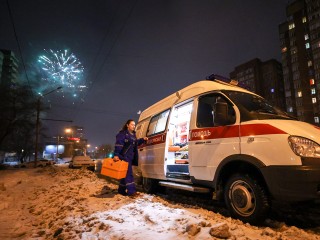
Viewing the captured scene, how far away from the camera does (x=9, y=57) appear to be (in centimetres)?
9781

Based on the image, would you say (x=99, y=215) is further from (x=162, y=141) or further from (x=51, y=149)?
(x=51, y=149)

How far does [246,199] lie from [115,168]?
11.5 ft

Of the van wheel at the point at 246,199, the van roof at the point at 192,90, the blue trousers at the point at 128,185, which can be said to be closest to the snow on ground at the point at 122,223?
the van wheel at the point at 246,199

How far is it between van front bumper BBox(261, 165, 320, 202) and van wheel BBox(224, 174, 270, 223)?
21 cm

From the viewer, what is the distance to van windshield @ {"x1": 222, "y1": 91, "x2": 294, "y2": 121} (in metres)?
4.52

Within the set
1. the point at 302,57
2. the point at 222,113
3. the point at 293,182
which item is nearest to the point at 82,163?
the point at 222,113

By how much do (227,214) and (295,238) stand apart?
1.53 m

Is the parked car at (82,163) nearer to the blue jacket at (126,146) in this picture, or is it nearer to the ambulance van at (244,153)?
the blue jacket at (126,146)

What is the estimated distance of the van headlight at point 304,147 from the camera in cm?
370

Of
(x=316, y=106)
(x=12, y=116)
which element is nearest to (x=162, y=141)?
(x=12, y=116)

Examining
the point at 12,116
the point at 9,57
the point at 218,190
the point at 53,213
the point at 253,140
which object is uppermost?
the point at 9,57

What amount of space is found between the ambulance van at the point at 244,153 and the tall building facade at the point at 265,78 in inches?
3357

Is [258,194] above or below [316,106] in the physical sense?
below

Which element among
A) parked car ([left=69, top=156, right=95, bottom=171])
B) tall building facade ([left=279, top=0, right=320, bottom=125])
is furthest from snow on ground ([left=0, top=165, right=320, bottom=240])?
tall building facade ([left=279, top=0, right=320, bottom=125])
